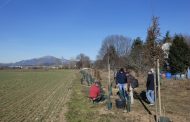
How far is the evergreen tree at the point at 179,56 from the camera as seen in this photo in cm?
4994

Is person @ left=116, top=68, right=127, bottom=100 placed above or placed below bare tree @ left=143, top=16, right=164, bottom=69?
below

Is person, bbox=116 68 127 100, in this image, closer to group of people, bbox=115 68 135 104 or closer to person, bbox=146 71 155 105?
group of people, bbox=115 68 135 104

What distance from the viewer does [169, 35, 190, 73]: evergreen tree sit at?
49.9 metres

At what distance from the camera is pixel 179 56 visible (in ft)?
165

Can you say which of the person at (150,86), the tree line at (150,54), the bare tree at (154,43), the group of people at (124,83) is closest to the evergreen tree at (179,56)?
the tree line at (150,54)

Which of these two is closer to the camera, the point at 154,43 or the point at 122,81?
the point at 154,43

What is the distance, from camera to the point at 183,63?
50.0 m

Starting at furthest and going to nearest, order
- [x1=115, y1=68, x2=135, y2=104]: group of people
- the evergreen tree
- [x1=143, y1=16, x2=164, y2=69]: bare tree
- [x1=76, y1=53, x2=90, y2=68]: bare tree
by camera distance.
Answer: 1. [x1=76, y1=53, x2=90, y2=68]: bare tree
2. the evergreen tree
3. [x1=115, y1=68, x2=135, y2=104]: group of people
4. [x1=143, y1=16, x2=164, y2=69]: bare tree

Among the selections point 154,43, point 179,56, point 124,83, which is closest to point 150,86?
point 124,83

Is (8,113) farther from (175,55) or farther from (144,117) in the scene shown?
(175,55)

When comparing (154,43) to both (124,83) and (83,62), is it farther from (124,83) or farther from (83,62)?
(83,62)

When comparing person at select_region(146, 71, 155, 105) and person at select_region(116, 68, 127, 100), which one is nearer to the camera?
person at select_region(146, 71, 155, 105)

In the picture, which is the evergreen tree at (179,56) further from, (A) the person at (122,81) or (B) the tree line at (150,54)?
(A) the person at (122,81)

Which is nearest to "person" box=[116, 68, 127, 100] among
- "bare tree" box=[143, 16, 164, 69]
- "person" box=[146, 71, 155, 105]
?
"person" box=[146, 71, 155, 105]
